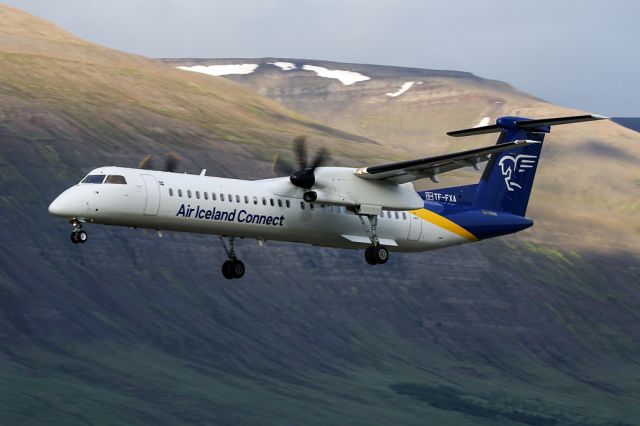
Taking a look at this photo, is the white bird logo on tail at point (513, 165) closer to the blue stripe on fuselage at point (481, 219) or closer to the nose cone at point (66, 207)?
the blue stripe on fuselage at point (481, 219)

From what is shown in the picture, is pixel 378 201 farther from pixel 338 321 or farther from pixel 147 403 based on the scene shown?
pixel 338 321

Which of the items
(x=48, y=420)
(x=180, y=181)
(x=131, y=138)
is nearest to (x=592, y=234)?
(x=131, y=138)

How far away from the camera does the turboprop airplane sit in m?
41.7

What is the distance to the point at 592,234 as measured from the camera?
190125 millimetres

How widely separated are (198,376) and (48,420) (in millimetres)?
23998

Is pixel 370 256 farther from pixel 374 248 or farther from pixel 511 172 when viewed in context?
pixel 511 172

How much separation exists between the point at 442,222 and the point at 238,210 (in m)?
11.4

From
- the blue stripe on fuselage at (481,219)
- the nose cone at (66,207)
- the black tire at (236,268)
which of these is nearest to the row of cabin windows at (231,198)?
the black tire at (236,268)

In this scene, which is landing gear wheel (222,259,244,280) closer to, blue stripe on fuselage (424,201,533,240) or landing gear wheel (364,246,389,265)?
landing gear wheel (364,246,389,265)

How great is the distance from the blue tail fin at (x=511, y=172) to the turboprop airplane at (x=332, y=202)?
0.16 feet

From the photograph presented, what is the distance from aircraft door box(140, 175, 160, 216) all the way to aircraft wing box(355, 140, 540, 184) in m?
9.32

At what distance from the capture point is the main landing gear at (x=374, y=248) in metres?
47.7

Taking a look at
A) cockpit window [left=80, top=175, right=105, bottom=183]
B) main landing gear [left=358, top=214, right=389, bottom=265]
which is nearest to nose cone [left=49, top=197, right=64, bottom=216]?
cockpit window [left=80, top=175, right=105, bottom=183]

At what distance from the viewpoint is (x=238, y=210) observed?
146ft
